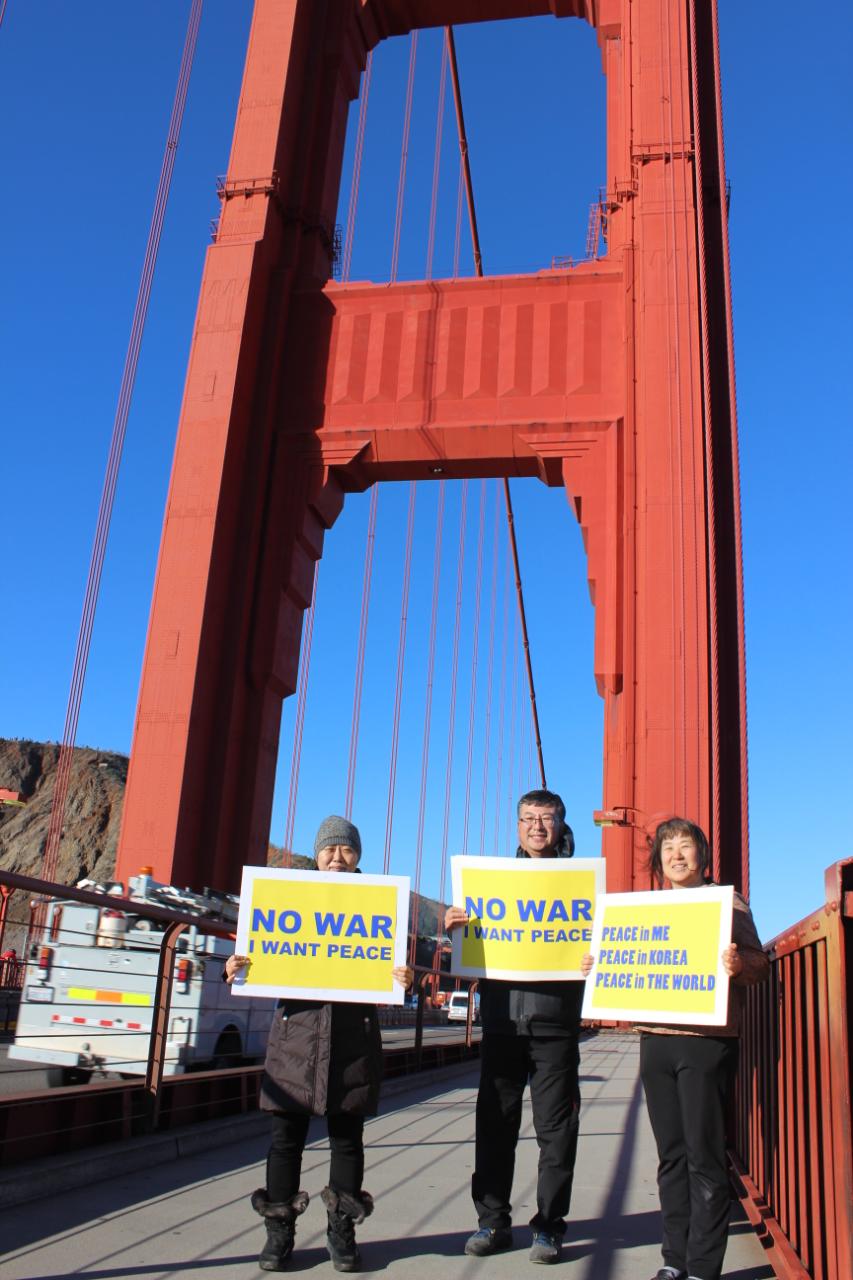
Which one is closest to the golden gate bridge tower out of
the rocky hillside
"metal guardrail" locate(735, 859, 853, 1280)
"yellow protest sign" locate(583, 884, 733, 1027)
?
"metal guardrail" locate(735, 859, 853, 1280)

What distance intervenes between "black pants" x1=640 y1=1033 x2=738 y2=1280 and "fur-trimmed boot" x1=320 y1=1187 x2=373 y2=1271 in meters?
0.79

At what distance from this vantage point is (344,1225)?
2.93m

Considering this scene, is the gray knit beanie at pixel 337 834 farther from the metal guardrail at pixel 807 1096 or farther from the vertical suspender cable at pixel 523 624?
the vertical suspender cable at pixel 523 624

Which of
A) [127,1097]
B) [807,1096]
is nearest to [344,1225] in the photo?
[807,1096]

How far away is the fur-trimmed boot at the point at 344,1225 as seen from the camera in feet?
9.53

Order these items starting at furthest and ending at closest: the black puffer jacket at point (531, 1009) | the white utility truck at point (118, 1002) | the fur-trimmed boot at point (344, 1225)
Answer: the white utility truck at point (118, 1002), the black puffer jacket at point (531, 1009), the fur-trimmed boot at point (344, 1225)

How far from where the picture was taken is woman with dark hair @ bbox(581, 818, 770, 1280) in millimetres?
2725

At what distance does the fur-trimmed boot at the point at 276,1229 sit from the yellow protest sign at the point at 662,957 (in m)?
0.96

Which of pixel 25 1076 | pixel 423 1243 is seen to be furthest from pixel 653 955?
pixel 25 1076

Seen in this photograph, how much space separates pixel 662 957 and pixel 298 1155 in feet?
3.74

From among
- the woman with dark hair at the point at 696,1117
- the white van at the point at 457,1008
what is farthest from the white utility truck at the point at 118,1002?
the white van at the point at 457,1008

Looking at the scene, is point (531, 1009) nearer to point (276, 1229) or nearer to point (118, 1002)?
point (276, 1229)

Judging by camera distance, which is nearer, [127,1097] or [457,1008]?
[127,1097]

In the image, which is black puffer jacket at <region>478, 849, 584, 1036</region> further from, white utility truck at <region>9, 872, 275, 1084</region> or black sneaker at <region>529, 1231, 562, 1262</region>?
white utility truck at <region>9, 872, 275, 1084</region>
